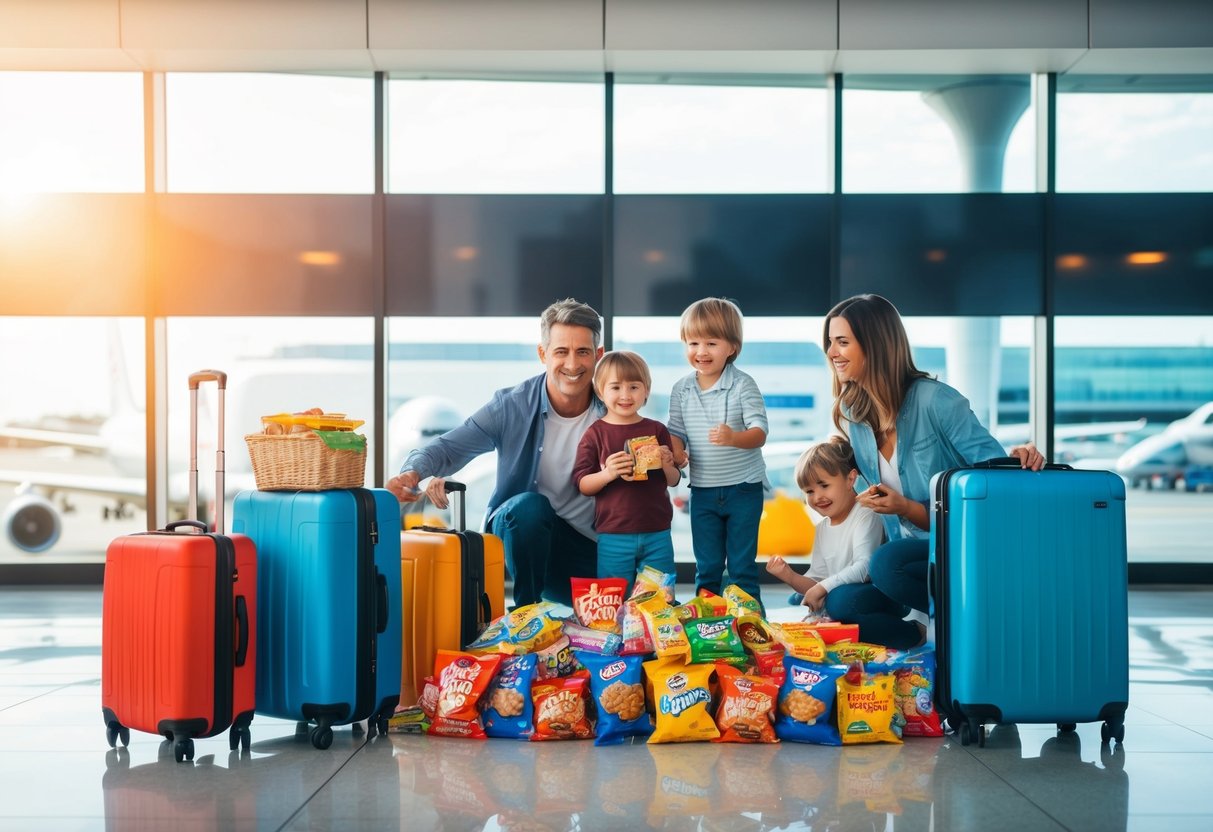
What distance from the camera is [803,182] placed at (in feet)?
20.0

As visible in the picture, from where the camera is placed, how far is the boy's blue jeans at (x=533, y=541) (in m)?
3.28

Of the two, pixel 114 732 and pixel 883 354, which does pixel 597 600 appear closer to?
pixel 883 354

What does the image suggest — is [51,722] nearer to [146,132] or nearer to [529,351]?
[529,351]

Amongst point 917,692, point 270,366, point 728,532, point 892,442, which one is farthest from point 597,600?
point 270,366

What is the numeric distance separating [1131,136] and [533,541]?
4724 millimetres

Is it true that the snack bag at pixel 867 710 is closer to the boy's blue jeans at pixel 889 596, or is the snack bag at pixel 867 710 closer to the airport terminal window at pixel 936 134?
the boy's blue jeans at pixel 889 596

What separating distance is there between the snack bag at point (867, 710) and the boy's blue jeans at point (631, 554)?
760mm

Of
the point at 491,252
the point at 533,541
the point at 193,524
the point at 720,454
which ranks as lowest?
the point at 533,541

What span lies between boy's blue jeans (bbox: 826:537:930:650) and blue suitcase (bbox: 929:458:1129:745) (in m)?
0.42

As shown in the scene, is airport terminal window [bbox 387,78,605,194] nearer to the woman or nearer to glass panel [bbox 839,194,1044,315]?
glass panel [bbox 839,194,1044,315]

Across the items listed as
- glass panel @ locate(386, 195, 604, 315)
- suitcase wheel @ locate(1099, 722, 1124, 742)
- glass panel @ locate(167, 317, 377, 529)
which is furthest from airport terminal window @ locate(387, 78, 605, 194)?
suitcase wheel @ locate(1099, 722, 1124, 742)

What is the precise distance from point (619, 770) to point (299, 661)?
80 centimetres

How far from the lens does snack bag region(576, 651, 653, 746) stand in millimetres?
2586

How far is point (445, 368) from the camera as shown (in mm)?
6141
